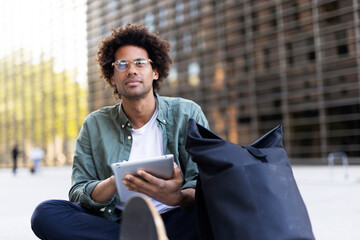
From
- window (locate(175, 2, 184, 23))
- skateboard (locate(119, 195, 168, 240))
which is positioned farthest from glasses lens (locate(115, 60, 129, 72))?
window (locate(175, 2, 184, 23))

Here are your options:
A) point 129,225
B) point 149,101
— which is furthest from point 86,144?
point 129,225

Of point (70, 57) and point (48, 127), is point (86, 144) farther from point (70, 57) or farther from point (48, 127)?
point (48, 127)

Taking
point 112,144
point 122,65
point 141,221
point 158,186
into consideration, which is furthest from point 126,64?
point 141,221

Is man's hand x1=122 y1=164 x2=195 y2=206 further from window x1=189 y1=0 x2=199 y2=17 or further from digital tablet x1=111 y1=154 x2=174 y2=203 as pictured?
window x1=189 y1=0 x2=199 y2=17

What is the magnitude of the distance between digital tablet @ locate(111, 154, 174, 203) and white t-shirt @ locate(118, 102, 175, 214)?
0.49m

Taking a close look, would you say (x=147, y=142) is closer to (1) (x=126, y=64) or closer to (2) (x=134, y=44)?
(1) (x=126, y=64)

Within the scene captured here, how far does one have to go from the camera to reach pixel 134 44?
9.02 ft

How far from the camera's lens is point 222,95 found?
85.1 feet

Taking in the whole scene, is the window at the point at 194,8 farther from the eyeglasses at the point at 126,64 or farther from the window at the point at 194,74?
the eyeglasses at the point at 126,64

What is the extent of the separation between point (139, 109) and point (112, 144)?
0.95 ft

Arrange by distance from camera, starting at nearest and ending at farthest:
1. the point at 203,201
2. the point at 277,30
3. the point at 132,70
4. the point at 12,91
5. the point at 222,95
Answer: the point at 203,201 → the point at 132,70 → the point at 277,30 → the point at 222,95 → the point at 12,91

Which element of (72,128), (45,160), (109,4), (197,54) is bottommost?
(45,160)

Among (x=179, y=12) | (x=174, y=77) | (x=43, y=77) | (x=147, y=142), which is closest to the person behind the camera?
(x=147, y=142)

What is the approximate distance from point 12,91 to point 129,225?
48.8 m
